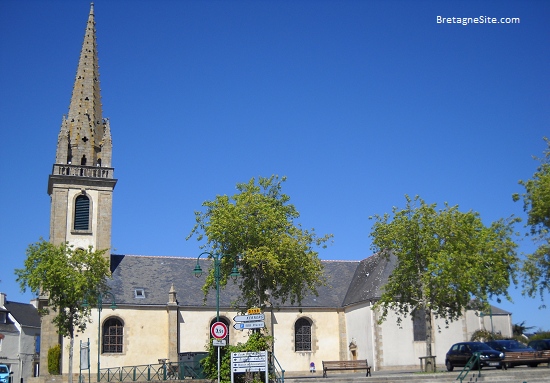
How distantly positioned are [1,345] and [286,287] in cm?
3784

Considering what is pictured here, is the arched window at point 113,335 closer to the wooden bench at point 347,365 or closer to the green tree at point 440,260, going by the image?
the wooden bench at point 347,365

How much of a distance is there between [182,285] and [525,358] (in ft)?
85.5

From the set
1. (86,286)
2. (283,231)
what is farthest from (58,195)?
(283,231)

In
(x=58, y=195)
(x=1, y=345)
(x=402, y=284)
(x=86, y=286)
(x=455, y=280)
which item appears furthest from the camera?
(x=1, y=345)

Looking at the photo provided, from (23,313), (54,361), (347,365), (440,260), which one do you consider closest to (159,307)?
(54,361)

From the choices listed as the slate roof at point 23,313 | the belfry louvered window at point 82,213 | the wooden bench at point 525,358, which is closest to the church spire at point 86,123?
the belfry louvered window at point 82,213

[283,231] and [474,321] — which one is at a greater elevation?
[283,231]

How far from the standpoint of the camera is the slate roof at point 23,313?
64756 millimetres

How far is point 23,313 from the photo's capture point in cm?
6706

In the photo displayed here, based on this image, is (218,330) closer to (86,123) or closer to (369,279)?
(369,279)

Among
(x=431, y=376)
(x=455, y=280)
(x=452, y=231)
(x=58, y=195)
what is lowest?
(x=431, y=376)

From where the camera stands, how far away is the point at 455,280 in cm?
3184

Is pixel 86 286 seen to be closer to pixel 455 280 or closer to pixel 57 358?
pixel 57 358

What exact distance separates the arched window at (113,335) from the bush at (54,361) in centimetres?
290
